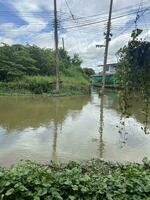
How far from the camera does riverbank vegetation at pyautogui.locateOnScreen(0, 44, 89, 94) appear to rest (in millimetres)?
27734

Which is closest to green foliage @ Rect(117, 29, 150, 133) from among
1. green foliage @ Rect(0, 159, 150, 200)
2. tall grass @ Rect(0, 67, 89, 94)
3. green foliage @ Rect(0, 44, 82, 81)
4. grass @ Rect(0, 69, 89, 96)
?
green foliage @ Rect(0, 159, 150, 200)

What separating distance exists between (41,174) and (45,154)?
12.1 feet

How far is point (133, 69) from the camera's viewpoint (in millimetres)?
4910

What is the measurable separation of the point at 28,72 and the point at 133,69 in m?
27.8

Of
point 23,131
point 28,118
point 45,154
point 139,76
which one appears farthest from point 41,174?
point 28,118

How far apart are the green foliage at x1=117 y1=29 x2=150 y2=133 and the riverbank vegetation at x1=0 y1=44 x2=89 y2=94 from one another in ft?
72.6

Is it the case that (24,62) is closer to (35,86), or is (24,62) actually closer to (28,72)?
(28,72)

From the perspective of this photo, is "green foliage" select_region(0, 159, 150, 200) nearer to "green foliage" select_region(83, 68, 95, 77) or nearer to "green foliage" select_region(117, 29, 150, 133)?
"green foliage" select_region(117, 29, 150, 133)

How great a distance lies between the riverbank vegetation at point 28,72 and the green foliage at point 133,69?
2213cm

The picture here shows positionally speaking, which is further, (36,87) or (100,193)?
(36,87)

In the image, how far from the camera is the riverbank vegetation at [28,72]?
91.0 feet

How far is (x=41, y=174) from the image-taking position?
447 cm

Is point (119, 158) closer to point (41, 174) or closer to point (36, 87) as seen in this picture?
point (41, 174)

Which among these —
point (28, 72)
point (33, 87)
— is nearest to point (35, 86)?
point (33, 87)
